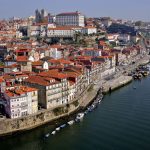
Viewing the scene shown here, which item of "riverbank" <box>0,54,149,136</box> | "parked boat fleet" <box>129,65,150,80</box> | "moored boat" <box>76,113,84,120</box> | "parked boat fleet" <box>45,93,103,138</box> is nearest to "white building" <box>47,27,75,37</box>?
"parked boat fleet" <box>129,65,150,80</box>

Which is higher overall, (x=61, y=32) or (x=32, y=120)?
(x=61, y=32)

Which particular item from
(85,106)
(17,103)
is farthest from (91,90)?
(17,103)

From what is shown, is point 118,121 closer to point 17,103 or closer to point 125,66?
point 17,103

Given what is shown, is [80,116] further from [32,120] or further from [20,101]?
[20,101]

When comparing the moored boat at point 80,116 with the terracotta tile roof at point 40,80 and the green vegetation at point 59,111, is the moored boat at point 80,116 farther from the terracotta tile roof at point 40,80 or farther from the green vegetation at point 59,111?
the terracotta tile roof at point 40,80

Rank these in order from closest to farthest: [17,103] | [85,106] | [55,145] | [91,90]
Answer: [55,145] → [17,103] → [85,106] → [91,90]

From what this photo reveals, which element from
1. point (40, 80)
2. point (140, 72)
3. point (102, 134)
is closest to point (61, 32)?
point (140, 72)

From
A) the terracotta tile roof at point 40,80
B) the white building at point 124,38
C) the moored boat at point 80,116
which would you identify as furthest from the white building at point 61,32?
the moored boat at point 80,116
